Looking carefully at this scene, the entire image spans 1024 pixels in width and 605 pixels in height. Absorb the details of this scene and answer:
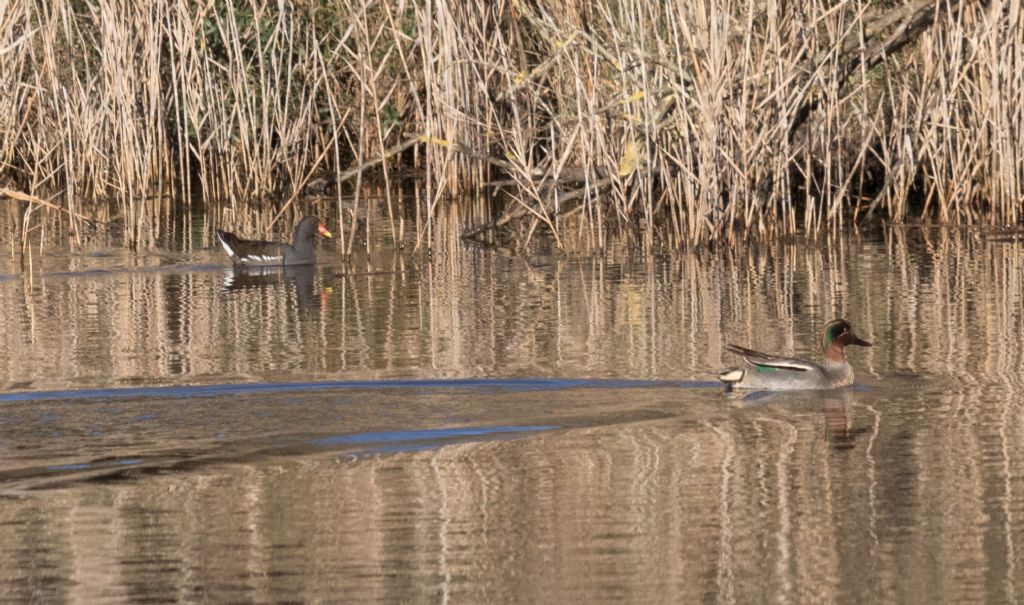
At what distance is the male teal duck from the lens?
7996mm

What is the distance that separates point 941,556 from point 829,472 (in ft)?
3.83

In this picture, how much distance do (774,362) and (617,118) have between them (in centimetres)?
592

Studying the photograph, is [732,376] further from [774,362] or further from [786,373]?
[786,373]

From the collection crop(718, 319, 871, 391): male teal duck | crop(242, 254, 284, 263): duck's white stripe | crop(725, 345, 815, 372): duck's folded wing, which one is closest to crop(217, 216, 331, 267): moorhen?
crop(242, 254, 284, 263): duck's white stripe

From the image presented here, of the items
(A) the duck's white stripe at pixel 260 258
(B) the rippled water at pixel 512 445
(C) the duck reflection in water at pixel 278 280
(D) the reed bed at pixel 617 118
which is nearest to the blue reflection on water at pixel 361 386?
(B) the rippled water at pixel 512 445

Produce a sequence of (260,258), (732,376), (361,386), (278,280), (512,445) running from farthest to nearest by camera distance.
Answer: (260,258)
(278,280)
(361,386)
(732,376)
(512,445)

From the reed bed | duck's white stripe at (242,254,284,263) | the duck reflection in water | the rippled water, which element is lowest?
the rippled water

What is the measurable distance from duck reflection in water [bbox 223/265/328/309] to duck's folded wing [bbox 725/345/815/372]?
4.03m

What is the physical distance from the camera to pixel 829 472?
21.2ft

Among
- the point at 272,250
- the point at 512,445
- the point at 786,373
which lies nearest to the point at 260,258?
the point at 272,250

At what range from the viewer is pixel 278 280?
12.9m

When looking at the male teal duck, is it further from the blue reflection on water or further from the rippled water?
the blue reflection on water

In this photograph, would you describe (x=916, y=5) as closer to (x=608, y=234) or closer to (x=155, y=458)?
(x=608, y=234)

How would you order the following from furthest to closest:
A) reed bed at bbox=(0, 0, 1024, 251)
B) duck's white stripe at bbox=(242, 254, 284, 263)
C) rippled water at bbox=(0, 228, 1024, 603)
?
duck's white stripe at bbox=(242, 254, 284, 263)
reed bed at bbox=(0, 0, 1024, 251)
rippled water at bbox=(0, 228, 1024, 603)
